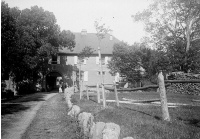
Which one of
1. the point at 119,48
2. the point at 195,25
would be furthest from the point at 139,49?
the point at 195,25

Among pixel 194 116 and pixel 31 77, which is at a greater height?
pixel 31 77

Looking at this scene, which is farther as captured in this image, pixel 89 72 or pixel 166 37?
pixel 89 72

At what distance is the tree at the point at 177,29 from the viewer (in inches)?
1006

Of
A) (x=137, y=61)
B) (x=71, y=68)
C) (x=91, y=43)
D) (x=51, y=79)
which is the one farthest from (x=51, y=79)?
(x=137, y=61)

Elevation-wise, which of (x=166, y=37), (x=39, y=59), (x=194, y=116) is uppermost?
(x=166, y=37)

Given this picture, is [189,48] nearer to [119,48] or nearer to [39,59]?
[119,48]

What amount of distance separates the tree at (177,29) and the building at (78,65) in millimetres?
11311

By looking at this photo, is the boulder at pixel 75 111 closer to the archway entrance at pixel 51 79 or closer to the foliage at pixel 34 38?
the foliage at pixel 34 38

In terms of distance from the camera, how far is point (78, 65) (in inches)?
1532

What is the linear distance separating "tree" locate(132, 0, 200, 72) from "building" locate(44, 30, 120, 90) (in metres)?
11.3

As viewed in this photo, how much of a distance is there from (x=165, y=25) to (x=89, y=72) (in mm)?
16269

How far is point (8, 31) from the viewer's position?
17875 millimetres

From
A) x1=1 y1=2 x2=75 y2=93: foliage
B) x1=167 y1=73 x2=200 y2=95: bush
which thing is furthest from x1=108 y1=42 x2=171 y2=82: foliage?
x1=1 y1=2 x2=75 y2=93: foliage

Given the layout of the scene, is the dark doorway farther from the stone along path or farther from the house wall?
the stone along path
